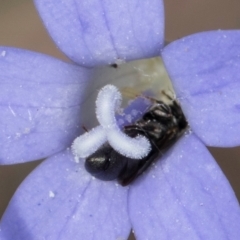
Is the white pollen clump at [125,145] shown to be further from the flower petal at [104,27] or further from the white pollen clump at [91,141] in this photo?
the flower petal at [104,27]

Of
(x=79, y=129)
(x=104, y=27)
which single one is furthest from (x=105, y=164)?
(x=104, y=27)

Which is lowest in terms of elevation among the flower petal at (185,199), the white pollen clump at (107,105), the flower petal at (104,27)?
the flower petal at (185,199)

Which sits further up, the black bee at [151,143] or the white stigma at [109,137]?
the white stigma at [109,137]

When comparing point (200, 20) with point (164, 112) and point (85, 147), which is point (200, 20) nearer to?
point (164, 112)

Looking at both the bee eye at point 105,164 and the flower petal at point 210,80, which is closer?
the flower petal at point 210,80

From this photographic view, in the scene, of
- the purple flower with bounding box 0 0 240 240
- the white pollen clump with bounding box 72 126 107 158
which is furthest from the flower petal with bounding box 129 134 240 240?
the white pollen clump with bounding box 72 126 107 158

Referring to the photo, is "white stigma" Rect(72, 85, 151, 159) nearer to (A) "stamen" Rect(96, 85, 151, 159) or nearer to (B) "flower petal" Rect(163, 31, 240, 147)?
(A) "stamen" Rect(96, 85, 151, 159)

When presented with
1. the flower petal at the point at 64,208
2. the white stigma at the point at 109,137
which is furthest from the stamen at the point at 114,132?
the flower petal at the point at 64,208

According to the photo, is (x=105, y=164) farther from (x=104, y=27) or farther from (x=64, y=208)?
(x=104, y=27)

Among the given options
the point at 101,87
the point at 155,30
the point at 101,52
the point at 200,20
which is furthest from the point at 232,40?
the point at 200,20
